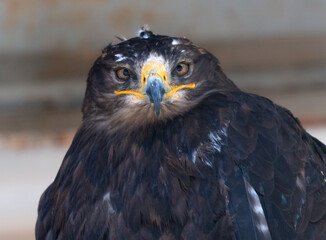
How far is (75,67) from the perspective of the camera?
855 cm

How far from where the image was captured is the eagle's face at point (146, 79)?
4.84m

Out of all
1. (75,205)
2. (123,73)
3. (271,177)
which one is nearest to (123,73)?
(123,73)

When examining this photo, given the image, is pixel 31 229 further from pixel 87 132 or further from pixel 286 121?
pixel 286 121

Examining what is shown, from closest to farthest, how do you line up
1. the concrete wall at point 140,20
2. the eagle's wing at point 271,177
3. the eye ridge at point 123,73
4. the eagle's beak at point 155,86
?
1. the eagle's wing at point 271,177
2. the eagle's beak at point 155,86
3. the eye ridge at point 123,73
4. the concrete wall at point 140,20

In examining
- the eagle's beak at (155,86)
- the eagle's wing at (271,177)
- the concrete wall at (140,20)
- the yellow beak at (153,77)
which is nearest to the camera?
the eagle's wing at (271,177)

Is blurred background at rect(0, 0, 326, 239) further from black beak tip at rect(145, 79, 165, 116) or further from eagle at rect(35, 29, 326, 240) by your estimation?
black beak tip at rect(145, 79, 165, 116)

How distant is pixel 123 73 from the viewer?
4.92 metres

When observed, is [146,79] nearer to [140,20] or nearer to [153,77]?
[153,77]

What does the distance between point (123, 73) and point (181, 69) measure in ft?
1.12

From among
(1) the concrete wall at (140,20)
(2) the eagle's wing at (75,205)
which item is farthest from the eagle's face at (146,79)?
(1) the concrete wall at (140,20)

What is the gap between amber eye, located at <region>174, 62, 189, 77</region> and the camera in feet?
16.2

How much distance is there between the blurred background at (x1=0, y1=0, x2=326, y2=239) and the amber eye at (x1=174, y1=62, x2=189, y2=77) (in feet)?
8.99

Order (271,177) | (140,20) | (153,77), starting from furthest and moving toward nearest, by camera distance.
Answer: (140,20)
(153,77)
(271,177)

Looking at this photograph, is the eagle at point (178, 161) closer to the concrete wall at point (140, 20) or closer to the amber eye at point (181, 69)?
the amber eye at point (181, 69)
